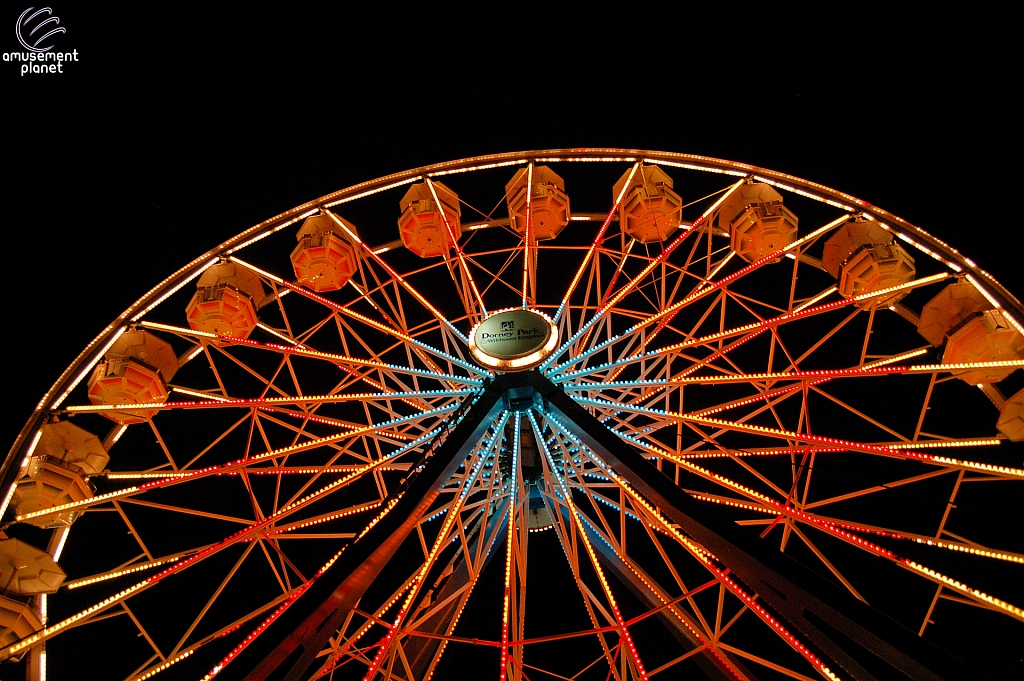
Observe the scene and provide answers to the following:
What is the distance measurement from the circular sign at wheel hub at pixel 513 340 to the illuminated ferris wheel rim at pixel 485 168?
238 centimetres

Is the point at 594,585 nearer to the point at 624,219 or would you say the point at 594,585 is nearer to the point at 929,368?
the point at 624,219

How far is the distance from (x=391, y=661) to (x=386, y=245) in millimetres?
5582

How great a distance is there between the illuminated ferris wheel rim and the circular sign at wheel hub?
2.38 m

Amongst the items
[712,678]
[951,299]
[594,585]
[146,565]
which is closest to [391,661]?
[146,565]

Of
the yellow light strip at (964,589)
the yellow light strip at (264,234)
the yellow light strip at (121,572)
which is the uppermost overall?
the yellow light strip at (264,234)

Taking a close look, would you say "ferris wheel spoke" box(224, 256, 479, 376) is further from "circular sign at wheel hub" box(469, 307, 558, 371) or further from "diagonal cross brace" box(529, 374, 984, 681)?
"diagonal cross brace" box(529, 374, 984, 681)

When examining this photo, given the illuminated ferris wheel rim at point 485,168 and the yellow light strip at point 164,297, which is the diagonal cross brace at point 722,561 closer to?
the illuminated ferris wheel rim at point 485,168

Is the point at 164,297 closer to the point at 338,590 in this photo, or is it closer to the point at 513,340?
the point at 513,340

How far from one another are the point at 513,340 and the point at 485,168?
2.77m

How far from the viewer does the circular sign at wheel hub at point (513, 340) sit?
7578 mm

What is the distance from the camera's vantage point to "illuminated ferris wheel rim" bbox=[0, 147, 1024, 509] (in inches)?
291

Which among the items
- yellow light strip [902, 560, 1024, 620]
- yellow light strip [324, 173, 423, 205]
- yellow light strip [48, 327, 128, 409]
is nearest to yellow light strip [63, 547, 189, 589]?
yellow light strip [48, 327, 128, 409]

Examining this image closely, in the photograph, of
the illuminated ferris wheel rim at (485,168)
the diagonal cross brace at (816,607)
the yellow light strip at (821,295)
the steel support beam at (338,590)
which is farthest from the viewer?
the yellow light strip at (821,295)

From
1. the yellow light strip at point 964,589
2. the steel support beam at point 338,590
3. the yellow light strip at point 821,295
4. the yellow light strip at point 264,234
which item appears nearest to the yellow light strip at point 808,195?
the yellow light strip at point 821,295
